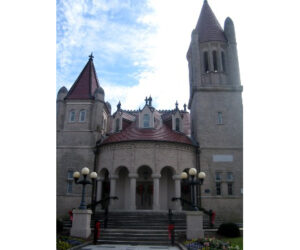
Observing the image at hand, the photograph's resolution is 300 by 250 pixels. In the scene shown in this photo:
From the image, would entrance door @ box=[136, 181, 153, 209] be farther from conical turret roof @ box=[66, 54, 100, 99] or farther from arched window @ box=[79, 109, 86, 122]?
conical turret roof @ box=[66, 54, 100, 99]

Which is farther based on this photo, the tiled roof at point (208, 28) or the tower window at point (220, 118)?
the tiled roof at point (208, 28)

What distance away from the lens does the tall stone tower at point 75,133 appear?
2097 centimetres

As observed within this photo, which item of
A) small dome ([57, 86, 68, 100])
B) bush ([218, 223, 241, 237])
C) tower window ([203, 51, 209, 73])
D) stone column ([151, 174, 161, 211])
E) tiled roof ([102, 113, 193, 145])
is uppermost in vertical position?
tower window ([203, 51, 209, 73])

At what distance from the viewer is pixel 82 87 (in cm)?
2528

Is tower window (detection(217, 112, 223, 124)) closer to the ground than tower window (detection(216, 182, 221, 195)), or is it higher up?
higher up

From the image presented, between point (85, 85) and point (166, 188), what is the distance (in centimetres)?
1278

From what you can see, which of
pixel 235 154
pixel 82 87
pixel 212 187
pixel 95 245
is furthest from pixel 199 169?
pixel 82 87

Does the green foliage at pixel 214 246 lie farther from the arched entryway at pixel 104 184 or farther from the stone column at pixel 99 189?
the arched entryway at pixel 104 184

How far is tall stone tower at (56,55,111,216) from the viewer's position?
68.8 ft

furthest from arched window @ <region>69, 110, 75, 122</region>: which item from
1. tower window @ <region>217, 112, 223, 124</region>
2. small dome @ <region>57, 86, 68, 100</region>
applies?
tower window @ <region>217, 112, 223, 124</region>

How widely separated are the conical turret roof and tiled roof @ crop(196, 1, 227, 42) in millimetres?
11650

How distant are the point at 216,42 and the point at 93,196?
1861 cm

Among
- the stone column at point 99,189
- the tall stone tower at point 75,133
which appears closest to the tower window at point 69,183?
the tall stone tower at point 75,133

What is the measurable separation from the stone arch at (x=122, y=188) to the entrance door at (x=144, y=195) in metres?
0.93
